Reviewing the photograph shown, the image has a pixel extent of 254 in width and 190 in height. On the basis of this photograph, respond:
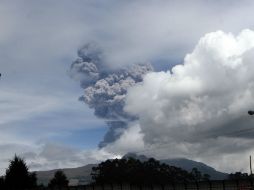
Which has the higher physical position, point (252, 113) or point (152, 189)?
point (252, 113)

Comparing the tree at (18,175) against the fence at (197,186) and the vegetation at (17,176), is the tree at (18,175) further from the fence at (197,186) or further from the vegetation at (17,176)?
the fence at (197,186)

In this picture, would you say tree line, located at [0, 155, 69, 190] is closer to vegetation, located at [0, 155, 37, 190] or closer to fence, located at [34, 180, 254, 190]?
vegetation, located at [0, 155, 37, 190]

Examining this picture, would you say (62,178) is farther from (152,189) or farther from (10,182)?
(152,189)

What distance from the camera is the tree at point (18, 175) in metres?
108

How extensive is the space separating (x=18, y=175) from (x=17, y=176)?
29cm

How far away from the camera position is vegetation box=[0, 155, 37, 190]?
10744 centimetres

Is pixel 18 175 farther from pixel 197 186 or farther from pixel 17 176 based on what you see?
pixel 197 186

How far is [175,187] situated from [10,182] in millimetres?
45434

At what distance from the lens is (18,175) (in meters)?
109

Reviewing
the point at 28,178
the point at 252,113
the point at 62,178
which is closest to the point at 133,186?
the point at 252,113

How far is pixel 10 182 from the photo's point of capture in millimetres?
107375

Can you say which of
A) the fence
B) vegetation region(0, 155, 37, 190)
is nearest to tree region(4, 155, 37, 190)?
vegetation region(0, 155, 37, 190)

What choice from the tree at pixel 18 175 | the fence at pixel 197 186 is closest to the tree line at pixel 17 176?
the tree at pixel 18 175

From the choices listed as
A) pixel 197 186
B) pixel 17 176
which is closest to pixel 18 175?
pixel 17 176
